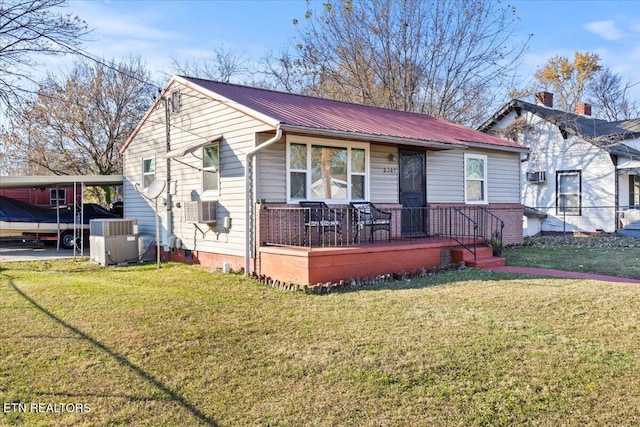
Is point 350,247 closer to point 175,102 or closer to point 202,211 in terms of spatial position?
point 202,211

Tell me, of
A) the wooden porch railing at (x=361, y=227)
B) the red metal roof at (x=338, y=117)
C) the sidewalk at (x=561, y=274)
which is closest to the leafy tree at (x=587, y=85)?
the red metal roof at (x=338, y=117)

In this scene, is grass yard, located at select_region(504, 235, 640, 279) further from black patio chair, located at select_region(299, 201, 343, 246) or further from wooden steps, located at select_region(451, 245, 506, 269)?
black patio chair, located at select_region(299, 201, 343, 246)

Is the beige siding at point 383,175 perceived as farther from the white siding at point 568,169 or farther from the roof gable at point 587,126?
the roof gable at point 587,126

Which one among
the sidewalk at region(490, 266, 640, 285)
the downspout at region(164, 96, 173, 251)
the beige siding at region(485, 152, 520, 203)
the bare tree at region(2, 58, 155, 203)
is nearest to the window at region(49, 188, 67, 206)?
the bare tree at region(2, 58, 155, 203)

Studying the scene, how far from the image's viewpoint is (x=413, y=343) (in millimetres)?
4734

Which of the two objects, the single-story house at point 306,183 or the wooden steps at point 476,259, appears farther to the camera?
the wooden steps at point 476,259

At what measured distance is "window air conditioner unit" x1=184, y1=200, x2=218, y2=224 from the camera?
9500 mm

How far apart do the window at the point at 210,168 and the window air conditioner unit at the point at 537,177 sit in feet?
46.5

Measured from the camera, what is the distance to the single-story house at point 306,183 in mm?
8586

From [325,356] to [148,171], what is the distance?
30.9 ft

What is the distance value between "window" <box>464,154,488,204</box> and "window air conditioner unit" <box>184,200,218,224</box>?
6306mm

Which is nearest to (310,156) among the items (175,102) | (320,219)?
(320,219)

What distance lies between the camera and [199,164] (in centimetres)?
1031

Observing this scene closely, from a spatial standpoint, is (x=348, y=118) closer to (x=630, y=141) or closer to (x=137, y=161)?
(x=137, y=161)
